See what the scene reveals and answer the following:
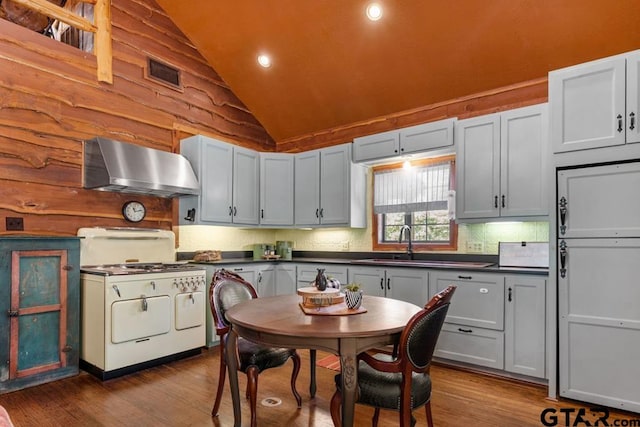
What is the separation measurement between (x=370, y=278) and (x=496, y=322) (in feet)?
4.11

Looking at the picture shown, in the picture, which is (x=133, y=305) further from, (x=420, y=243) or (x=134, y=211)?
(x=420, y=243)

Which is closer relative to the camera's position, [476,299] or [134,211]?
[476,299]

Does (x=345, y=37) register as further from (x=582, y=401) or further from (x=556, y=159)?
(x=582, y=401)

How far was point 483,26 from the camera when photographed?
3404 millimetres

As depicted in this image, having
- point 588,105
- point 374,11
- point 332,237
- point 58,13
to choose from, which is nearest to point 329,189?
point 332,237

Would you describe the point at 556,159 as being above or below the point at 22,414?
above

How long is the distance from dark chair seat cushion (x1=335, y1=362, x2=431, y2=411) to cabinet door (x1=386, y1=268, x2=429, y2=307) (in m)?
1.71

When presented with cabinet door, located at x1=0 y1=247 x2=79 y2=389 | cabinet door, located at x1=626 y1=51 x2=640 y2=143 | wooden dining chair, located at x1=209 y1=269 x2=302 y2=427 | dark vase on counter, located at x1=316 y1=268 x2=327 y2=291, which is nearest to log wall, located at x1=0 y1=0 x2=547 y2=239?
cabinet door, located at x1=0 y1=247 x2=79 y2=389

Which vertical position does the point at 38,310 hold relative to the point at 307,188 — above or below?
below

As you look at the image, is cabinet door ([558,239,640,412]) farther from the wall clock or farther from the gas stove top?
the wall clock

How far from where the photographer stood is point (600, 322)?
8.48 ft

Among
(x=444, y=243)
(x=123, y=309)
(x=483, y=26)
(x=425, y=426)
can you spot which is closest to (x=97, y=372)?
(x=123, y=309)

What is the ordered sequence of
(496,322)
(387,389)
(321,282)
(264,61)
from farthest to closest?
(264,61) < (496,322) < (321,282) < (387,389)

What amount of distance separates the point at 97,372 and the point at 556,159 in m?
4.05
